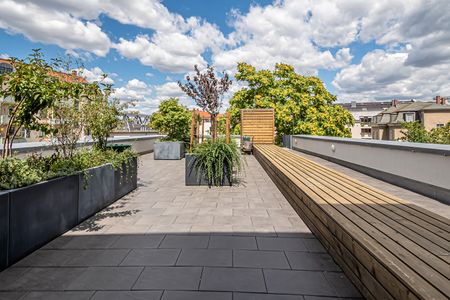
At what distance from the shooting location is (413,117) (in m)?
39.4

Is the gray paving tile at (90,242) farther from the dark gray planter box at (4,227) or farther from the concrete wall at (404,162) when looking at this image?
the concrete wall at (404,162)

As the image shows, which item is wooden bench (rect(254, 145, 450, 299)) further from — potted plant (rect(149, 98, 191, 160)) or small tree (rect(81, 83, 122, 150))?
potted plant (rect(149, 98, 191, 160))

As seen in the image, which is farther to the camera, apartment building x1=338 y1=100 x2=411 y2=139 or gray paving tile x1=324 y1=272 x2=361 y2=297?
apartment building x1=338 y1=100 x2=411 y2=139

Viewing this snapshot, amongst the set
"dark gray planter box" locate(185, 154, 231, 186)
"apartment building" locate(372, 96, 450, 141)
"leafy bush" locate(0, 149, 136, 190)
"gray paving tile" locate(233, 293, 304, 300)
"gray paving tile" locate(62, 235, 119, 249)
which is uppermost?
"apartment building" locate(372, 96, 450, 141)

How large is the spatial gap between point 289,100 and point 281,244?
68.5 feet

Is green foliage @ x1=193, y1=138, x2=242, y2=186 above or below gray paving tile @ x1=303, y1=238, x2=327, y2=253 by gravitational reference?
above

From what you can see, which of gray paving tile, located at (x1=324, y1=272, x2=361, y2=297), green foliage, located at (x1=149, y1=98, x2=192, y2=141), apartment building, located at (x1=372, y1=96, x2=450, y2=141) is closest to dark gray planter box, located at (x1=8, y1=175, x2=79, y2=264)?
gray paving tile, located at (x1=324, y1=272, x2=361, y2=297)

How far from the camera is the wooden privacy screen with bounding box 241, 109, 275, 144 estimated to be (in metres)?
15.6

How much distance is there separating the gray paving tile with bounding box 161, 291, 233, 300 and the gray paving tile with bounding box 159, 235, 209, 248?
83 centimetres

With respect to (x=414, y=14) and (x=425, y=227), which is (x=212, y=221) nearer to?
(x=425, y=227)

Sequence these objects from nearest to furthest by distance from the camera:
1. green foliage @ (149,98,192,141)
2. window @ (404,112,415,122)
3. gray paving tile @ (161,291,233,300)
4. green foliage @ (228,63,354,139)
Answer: gray paving tile @ (161,291,233,300) < green foliage @ (149,98,192,141) < green foliage @ (228,63,354,139) < window @ (404,112,415,122)

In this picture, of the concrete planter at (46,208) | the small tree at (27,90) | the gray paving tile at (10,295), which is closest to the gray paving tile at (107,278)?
the gray paving tile at (10,295)

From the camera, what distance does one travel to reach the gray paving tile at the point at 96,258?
2.36 m

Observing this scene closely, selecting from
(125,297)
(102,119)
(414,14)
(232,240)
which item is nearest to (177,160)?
(102,119)
